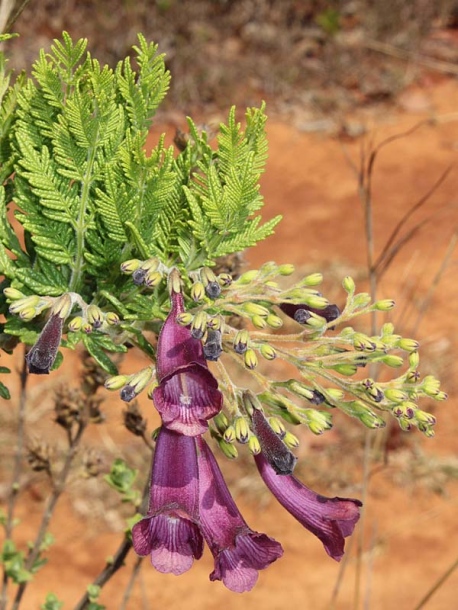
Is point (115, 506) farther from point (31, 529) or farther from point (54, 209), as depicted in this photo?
point (54, 209)

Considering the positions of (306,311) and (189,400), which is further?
(306,311)

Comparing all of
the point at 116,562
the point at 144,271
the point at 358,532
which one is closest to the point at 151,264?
the point at 144,271

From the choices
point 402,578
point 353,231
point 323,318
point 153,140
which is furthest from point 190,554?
point 153,140

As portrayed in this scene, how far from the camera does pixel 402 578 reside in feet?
12.4

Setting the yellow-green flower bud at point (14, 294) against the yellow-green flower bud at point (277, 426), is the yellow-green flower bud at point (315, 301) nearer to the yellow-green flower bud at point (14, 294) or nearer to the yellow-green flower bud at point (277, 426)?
the yellow-green flower bud at point (277, 426)

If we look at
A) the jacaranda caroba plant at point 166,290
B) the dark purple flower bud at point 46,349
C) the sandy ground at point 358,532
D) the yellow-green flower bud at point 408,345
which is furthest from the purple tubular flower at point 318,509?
the sandy ground at point 358,532

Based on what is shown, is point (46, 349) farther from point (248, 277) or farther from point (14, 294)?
point (248, 277)

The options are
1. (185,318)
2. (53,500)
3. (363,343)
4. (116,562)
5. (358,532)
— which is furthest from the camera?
(358,532)

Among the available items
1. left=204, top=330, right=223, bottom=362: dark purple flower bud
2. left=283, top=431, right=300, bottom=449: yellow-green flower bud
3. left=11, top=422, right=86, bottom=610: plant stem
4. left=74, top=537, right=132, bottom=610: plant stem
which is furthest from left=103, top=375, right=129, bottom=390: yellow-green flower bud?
left=11, top=422, right=86, bottom=610: plant stem

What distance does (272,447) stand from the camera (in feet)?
3.15

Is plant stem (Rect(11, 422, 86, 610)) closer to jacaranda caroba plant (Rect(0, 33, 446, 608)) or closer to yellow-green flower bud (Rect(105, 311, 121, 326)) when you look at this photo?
jacaranda caroba plant (Rect(0, 33, 446, 608))

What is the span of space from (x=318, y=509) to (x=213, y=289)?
1.15 feet

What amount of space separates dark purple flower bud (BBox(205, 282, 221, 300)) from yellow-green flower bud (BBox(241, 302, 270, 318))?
0.06 m

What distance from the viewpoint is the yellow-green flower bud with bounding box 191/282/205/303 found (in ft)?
2.90
